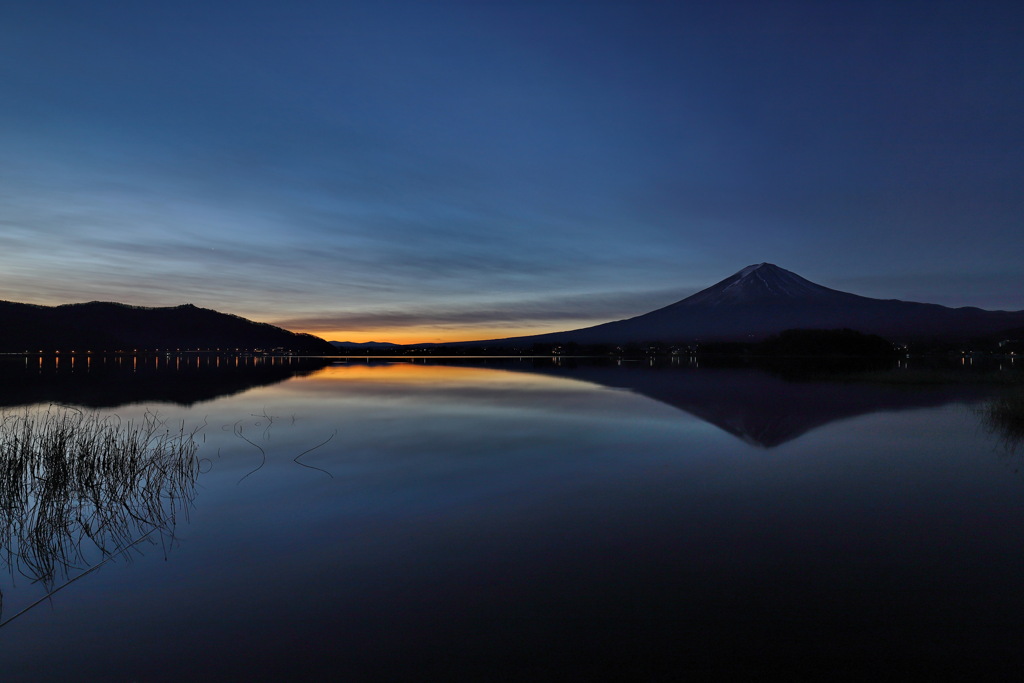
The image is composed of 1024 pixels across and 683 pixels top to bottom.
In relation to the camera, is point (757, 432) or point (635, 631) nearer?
point (635, 631)

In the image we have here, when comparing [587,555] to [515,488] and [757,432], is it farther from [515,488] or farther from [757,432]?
[757,432]

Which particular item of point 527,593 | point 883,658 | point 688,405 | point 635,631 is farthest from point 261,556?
point 688,405

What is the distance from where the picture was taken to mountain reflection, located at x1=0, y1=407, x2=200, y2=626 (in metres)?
6.48

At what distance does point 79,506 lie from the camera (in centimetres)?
809

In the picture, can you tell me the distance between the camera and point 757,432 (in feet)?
52.2

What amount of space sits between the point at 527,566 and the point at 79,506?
7046 millimetres

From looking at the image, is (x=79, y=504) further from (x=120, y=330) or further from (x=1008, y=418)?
(x=120, y=330)

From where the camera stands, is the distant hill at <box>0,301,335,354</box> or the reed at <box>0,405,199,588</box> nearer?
the reed at <box>0,405,199,588</box>

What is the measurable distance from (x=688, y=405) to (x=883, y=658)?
19.8 meters

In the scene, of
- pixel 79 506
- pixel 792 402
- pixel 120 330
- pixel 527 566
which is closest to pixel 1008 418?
pixel 792 402

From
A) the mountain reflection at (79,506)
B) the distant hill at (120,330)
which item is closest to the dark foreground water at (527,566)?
the mountain reflection at (79,506)

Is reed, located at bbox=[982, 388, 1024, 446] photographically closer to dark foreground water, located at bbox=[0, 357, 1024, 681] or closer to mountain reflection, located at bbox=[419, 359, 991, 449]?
dark foreground water, located at bbox=[0, 357, 1024, 681]

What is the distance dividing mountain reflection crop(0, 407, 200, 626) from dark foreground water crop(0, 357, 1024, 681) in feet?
0.16

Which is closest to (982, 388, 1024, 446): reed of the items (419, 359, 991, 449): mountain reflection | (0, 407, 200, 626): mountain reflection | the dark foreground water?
the dark foreground water
